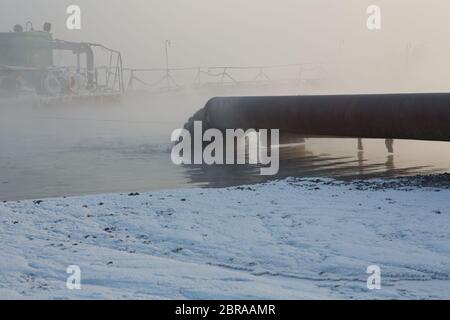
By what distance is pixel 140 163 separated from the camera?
432 inches

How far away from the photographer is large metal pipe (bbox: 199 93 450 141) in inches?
364

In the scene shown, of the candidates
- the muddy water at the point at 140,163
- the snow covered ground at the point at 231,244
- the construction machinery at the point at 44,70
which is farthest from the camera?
the construction machinery at the point at 44,70

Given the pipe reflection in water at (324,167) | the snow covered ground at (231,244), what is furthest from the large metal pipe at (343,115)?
the snow covered ground at (231,244)

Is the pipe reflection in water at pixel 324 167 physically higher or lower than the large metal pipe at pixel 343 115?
lower

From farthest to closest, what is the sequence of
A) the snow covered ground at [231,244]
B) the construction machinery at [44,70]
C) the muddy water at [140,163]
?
the construction machinery at [44,70] < the muddy water at [140,163] < the snow covered ground at [231,244]

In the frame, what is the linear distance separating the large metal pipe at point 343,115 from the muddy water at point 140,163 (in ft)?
1.92

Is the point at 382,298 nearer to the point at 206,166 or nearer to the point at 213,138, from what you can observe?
the point at 206,166

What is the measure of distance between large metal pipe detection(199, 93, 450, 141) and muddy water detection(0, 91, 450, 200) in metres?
0.59

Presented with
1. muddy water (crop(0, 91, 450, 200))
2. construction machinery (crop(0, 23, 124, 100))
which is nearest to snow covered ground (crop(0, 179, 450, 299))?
muddy water (crop(0, 91, 450, 200))

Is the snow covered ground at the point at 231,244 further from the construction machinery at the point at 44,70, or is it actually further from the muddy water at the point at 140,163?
the construction machinery at the point at 44,70

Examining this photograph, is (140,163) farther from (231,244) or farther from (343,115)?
(231,244)

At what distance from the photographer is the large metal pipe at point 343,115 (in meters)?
9.25

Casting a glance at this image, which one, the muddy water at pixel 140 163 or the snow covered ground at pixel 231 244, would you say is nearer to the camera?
the snow covered ground at pixel 231 244
